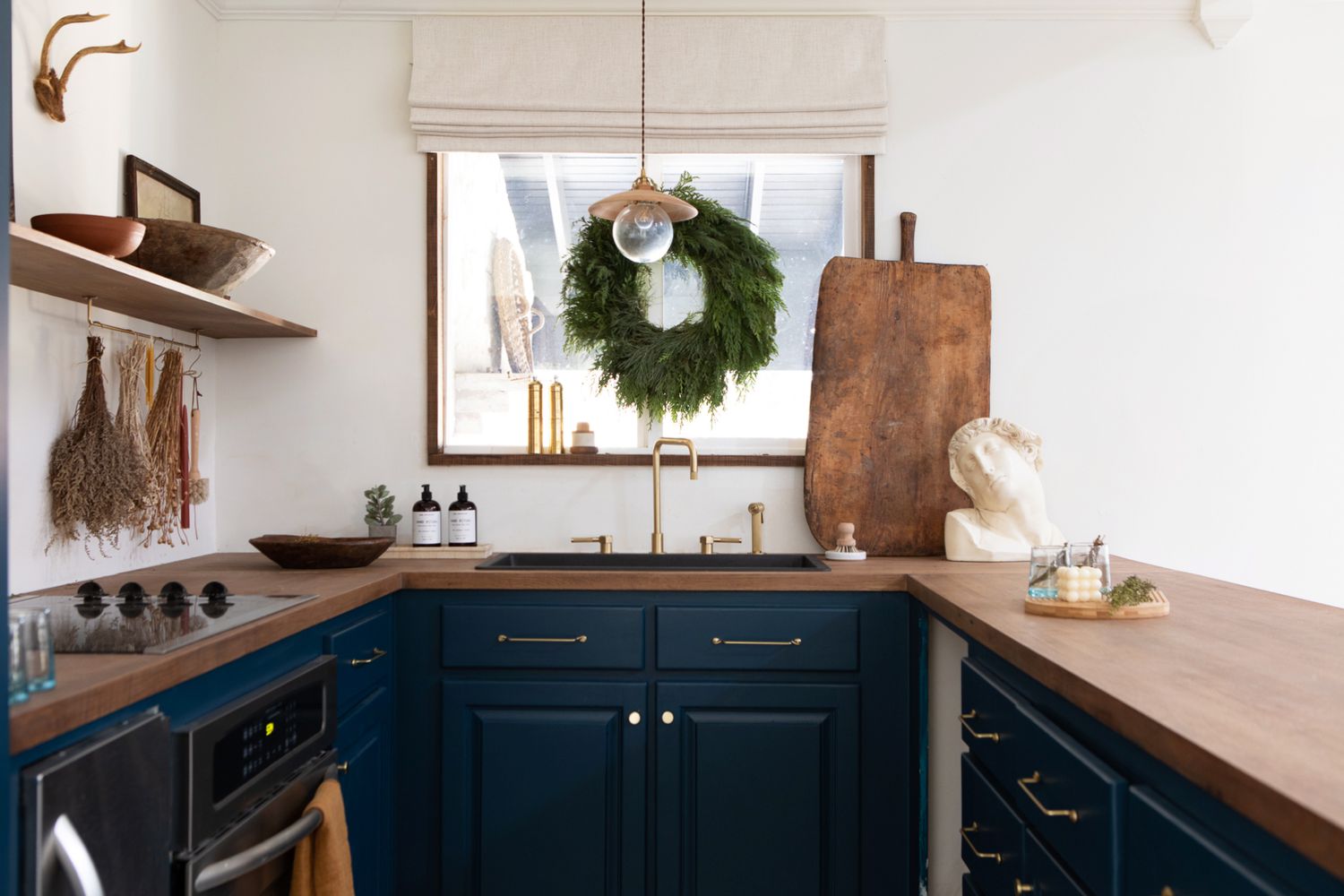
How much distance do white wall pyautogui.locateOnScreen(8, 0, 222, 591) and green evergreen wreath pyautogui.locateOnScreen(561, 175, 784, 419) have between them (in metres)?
1.14

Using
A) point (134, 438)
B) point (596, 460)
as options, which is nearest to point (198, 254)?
point (134, 438)

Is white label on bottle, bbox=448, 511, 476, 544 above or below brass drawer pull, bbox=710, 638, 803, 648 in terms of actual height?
above

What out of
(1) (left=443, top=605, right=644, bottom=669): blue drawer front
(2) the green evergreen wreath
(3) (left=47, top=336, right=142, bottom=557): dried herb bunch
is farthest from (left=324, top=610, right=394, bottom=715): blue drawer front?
(2) the green evergreen wreath

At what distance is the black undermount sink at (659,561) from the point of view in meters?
2.60

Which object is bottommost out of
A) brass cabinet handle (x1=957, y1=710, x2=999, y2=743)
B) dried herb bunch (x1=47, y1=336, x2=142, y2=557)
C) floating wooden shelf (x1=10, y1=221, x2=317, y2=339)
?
brass cabinet handle (x1=957, y1=710, x2=999, y2=743)

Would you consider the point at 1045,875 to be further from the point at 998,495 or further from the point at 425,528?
the point at 425,528

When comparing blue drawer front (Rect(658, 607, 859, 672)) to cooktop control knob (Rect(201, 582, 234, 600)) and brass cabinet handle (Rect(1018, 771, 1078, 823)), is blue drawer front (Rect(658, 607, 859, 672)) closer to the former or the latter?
brass cabinet handle (Rect(1018, 771, 1078, 823))

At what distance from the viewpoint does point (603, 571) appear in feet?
7.41

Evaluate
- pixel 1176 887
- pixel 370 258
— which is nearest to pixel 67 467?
pixel 370 258

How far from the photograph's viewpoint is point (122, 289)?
6.68 feet

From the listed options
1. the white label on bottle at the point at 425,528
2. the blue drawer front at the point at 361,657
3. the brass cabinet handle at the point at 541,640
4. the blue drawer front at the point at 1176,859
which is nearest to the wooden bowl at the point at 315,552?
the blue drawer front at the point at 361,657

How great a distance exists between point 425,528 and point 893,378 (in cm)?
138

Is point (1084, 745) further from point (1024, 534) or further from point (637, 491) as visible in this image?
point (637, 491)

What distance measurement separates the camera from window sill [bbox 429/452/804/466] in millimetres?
2803
